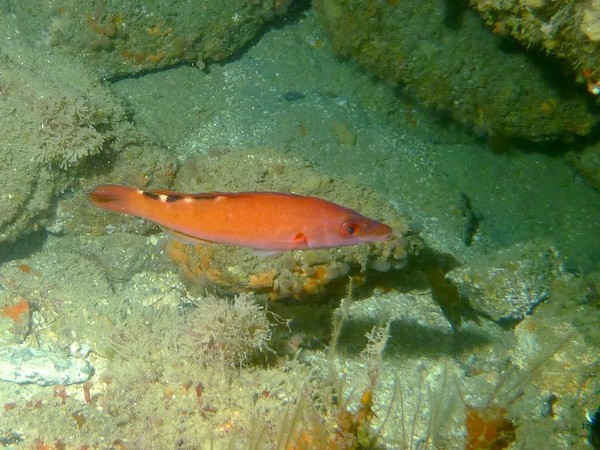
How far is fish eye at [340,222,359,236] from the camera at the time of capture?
3062 millimetres

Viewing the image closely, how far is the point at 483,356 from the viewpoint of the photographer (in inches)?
223

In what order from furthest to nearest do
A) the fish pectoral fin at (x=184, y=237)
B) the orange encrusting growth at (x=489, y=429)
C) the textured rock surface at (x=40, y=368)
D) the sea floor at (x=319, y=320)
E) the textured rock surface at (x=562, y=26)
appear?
the textured rock surface at (x=40, y=368) → the textured rock surface at (x=562, y=26) → the sea floor at (x=319, y=320) → the orange encrusting growth at (x=489, y=429) → the fish pectoral fin at (x=184, y=237)

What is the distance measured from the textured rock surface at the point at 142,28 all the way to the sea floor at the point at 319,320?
39cm

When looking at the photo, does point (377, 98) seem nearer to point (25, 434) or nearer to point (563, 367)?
point (563, 367)

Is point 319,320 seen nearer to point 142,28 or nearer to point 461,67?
point 461,67

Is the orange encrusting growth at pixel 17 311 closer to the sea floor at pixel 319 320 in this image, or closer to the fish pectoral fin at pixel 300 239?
the sea floor at pixel 319 320

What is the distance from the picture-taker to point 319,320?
5227mm

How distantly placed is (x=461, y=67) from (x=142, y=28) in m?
5.21

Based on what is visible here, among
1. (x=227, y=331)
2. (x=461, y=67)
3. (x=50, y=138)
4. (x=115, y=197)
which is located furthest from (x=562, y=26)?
(x=50, y=138)

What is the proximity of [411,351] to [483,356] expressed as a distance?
0.98 metres

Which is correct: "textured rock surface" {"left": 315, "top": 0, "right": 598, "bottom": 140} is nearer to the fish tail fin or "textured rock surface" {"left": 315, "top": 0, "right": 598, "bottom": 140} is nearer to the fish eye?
the fish eye

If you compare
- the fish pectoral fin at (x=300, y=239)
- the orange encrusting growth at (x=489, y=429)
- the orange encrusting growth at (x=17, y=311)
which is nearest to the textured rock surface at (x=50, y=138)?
the orange encrusting growth at (x=17, y=311)

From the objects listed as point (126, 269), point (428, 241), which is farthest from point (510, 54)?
point (126, 269)

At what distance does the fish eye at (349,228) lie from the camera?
3.06 meters
